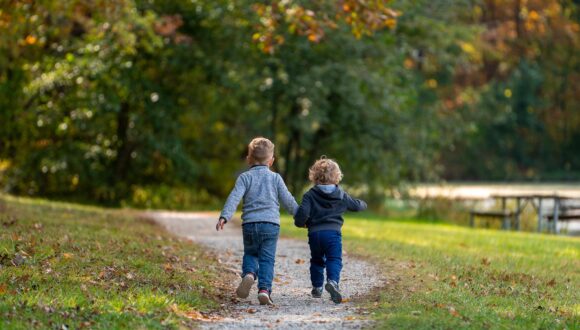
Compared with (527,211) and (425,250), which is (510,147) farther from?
(425,250)

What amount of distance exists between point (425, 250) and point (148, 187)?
16428mm

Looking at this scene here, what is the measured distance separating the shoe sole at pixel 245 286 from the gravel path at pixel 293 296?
0.11 m

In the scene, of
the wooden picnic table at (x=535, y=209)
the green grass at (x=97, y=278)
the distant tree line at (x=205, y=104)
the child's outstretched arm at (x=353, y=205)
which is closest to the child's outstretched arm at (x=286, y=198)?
the child's outstretched arm at (x=353, y=205)

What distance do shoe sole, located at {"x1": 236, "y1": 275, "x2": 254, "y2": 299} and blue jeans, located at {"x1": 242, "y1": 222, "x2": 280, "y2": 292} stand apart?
0.10 m

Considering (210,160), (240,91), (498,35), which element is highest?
(498,35)

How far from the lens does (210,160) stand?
30.1m

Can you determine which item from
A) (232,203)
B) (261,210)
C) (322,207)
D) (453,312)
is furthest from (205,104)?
(453,312)

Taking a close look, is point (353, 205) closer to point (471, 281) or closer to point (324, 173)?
point (324, 173)

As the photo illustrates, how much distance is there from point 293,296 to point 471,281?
222 centimetres

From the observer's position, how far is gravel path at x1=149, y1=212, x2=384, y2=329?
7.57 metres

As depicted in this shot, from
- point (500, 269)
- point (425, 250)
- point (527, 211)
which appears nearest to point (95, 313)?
point (500, 269)

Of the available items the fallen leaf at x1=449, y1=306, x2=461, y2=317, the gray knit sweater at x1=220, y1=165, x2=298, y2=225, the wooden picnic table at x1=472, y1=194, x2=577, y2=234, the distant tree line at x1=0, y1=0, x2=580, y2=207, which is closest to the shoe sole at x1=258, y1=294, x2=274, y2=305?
the gray knit sweater at x1=220, y1=165, x2=298, y2=225

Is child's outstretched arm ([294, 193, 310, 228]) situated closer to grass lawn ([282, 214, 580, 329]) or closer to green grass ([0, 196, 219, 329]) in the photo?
grass lawn ([282, 214, 580, 329])

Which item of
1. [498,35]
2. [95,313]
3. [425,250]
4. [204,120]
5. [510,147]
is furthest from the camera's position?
[510,147]
